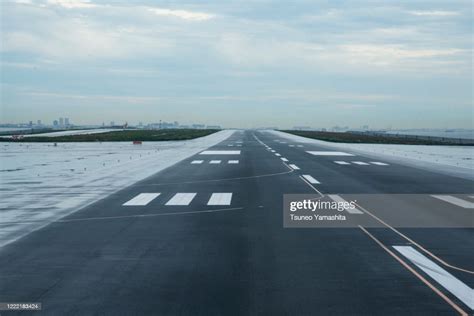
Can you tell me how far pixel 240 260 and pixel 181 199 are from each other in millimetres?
10171

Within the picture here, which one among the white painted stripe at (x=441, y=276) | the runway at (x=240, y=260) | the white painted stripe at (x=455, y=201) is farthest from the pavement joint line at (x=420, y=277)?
the white painted stripe at (x=455, y=201)

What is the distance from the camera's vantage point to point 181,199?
21.6 m

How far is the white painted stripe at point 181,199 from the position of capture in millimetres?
20697

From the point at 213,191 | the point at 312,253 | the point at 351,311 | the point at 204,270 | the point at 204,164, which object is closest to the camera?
the point at 351,311

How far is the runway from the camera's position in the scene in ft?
29.7

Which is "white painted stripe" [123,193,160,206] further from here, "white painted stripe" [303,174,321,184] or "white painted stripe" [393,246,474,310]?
"white painted stripe" [393,246,474,310]

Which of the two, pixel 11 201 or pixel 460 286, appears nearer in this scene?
pixel 460 286

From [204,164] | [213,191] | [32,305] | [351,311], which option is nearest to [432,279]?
[351,311]

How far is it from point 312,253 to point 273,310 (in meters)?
4.04

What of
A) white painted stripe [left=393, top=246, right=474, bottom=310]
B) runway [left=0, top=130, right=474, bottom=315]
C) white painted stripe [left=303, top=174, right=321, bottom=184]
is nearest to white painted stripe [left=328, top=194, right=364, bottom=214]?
runway [left=0, top=130, right=474, bottom=315]

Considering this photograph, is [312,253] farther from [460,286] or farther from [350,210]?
[350,210]

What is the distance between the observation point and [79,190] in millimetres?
24359

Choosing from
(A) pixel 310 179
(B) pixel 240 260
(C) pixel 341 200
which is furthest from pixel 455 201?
(B) pixel 240 260

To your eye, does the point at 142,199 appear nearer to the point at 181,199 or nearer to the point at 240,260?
the point at 181,199
